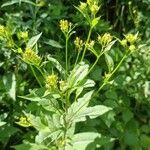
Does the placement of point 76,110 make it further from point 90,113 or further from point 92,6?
point 92,6

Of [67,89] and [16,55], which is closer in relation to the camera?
[67,89]

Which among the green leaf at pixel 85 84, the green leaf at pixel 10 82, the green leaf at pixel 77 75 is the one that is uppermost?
the green leaf at pixel 77 75

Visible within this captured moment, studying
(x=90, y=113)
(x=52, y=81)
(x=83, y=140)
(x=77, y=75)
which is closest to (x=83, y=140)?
(x=83, y=140)

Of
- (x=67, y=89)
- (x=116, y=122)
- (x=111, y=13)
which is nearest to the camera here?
(x=67, y=89)

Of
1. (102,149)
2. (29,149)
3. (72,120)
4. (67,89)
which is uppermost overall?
(67,89)

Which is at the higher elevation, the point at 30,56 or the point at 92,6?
the point at 92,6

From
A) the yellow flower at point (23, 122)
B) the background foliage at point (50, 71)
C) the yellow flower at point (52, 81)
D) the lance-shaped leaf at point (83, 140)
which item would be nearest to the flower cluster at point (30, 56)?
the yellow flower at point (52, 81)

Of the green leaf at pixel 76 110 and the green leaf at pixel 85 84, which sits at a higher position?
the green leaf at pixel 85 84

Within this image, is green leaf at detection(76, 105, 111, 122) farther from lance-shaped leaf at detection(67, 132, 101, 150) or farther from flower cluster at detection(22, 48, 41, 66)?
flower cluster at detection(22, 48, 41, 66)

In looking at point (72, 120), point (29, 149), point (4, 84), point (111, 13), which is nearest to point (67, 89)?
point (72, 120)

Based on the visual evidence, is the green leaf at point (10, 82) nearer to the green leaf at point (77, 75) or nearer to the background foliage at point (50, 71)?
the background foliage at point (50, 71)

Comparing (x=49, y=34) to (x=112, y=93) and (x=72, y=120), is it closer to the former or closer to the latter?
(x=112, y=93)
